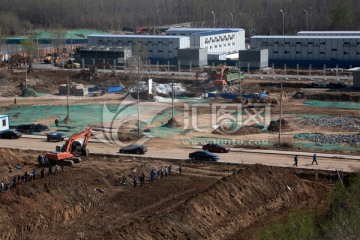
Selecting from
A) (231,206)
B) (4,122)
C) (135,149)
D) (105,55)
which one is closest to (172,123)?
(135,149)

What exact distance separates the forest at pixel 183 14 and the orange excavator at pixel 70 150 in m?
56.4

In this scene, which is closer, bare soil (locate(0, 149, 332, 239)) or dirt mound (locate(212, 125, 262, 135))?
bare soil (locate(0, 149, 332, 239))

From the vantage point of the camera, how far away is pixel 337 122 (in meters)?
42.0

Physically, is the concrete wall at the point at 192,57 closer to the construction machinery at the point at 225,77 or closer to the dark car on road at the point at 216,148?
the construction machinery at the point at 225,77

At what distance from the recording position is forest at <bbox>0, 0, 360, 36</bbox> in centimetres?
9156

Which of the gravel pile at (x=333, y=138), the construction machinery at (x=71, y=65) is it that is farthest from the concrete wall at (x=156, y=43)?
the gravel pile at (x=333, y=138)

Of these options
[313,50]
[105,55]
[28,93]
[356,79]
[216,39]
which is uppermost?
[216,39]

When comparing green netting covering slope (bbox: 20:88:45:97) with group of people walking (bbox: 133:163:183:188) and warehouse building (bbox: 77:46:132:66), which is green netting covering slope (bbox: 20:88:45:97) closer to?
warehouse building (bbox: 77:46:132:66)

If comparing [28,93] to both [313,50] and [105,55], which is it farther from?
[313,50]

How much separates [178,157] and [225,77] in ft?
78.3

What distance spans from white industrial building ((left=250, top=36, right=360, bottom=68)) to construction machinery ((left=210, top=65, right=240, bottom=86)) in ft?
36.8

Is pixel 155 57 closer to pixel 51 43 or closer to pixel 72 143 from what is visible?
pixel 51 43

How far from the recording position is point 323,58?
67.5 meters

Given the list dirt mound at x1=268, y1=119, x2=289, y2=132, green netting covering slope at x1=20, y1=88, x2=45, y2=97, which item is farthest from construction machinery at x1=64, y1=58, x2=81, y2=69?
dirt mound at x1=268, y1=119, x2=289, y2=132
